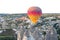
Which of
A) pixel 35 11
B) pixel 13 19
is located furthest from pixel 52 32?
pixel 13 19

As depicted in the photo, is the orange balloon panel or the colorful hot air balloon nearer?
the colorful hot air balloon

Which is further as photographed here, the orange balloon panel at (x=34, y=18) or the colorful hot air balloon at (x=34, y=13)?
the orange balloon panel at (x=34, y=18)

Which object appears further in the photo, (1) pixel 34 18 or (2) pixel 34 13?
(1) pixel 34 18

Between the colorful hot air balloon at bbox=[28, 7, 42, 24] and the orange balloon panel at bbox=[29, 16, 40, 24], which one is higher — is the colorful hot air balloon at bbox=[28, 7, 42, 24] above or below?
above

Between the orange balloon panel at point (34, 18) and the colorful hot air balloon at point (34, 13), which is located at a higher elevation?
the colorful hot air balloon at point (34, 13)

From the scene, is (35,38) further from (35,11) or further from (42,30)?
(35,11)

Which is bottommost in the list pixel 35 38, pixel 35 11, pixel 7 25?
pixel 35 38

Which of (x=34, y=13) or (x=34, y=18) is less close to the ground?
(x=34, y=13)

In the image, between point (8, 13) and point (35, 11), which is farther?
point (8, 13)
